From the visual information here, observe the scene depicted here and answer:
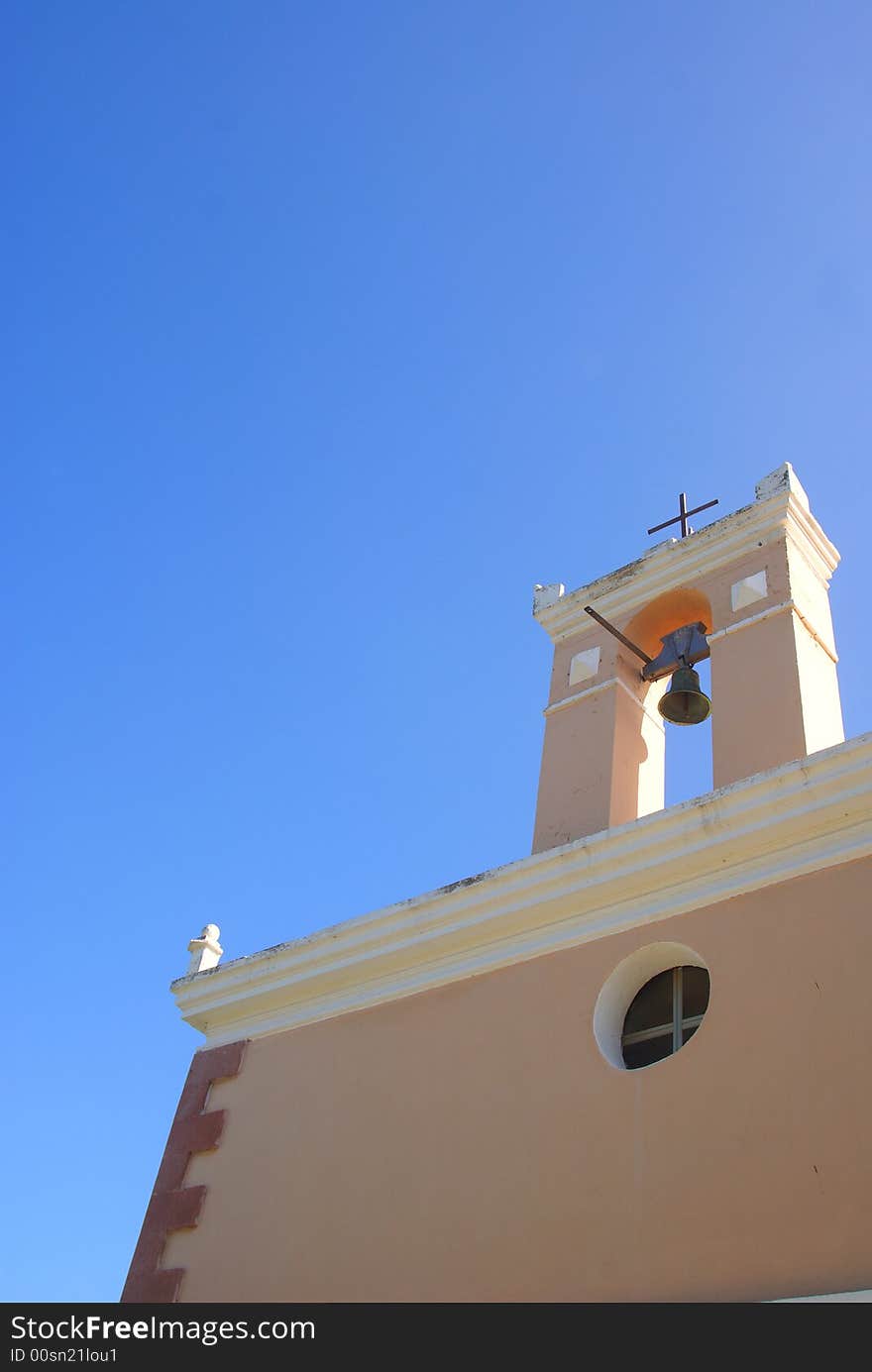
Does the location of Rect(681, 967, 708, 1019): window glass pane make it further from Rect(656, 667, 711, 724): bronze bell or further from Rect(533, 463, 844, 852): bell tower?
Rect(656, 667, 711, 724): bronze bell

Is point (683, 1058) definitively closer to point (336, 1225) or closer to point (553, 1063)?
point (553, 1063)

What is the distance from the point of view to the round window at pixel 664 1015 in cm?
606

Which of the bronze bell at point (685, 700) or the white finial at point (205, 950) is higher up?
the bronze bell at point (685, 700)

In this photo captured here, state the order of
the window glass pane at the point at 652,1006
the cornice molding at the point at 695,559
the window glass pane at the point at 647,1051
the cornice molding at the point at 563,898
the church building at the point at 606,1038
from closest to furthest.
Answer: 1. the church building at the point at 606,1038
2. the cornice molding at the point at 563,898
3. the window glass pane at the point at 647,1051
4. the window glass pane at the point at 652,1006
5. the cornice molding at the point at 695,559

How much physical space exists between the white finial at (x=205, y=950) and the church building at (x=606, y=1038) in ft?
0.06

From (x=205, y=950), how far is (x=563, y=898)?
269 cm

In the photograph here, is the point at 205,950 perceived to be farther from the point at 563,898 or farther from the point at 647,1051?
the point at 647,1051

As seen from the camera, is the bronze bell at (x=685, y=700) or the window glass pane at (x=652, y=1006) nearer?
the window glass pane at (x=652, y=1006)

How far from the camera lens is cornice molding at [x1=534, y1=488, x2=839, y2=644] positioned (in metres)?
8.16

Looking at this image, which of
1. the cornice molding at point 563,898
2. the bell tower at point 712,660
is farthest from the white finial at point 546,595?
the cornice molding at point 563,898

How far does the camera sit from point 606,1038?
20.2 feet

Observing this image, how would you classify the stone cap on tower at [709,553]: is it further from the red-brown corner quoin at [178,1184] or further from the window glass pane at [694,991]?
the red-brown corner quoin at [178,1184]

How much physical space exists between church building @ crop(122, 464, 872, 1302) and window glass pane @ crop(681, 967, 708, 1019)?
11 millimetres

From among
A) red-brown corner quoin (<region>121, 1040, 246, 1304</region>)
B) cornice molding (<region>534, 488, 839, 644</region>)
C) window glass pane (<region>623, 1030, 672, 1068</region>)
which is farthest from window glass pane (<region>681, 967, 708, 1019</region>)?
cornice molding (<region>534, 488, 839, 644</region>)
